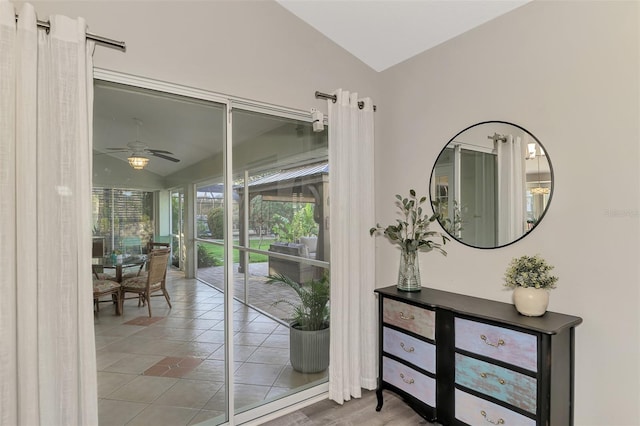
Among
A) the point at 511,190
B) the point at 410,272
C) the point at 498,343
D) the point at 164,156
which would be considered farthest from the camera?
the point at 410,272

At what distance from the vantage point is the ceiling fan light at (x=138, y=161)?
206cm

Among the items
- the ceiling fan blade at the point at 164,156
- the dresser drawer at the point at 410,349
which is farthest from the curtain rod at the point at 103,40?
the dresser drawer at the point at 410,349

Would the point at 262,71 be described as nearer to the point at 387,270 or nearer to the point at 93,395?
the point at 387,270

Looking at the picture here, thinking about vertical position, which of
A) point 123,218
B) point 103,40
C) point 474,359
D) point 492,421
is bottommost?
point 492,421

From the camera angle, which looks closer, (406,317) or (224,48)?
(224,48)

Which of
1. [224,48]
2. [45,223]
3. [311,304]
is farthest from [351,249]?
[45,223]

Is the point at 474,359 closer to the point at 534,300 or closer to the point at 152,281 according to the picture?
the point at 534,300

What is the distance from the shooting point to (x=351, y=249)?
280cm

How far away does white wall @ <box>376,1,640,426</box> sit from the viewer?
1.83m

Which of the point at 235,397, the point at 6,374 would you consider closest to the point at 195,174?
the point at 6,374

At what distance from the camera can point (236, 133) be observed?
247 centimetres

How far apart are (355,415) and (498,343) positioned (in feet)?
4.03

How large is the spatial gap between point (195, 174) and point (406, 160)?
1703mm

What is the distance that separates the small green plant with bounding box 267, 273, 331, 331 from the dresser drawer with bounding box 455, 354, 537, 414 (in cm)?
115
